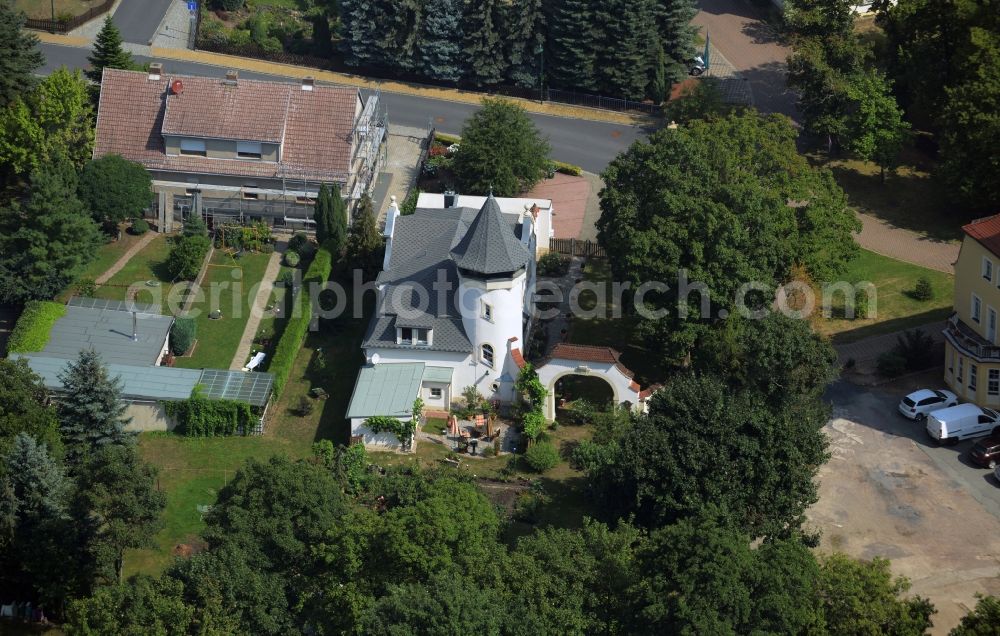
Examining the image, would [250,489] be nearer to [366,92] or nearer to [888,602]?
[888,602]

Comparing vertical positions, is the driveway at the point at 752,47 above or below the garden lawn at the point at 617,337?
above

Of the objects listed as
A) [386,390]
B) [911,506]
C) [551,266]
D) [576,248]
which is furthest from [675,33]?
[911,506]

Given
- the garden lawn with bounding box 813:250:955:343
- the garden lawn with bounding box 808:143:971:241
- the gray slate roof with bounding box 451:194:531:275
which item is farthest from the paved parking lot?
the garden lawn with bounding box 808:143:971:241

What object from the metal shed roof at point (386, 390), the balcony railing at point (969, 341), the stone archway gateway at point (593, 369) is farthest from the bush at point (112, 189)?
the balcony railing at point (969, 341)

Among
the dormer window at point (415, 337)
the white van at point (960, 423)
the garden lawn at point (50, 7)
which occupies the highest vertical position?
the garden lawn at point (50, 7)

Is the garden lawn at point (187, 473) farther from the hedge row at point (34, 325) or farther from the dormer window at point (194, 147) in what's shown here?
the dormer window at point (194, 147)

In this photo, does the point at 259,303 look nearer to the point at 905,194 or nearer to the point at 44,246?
the point at 44,246
